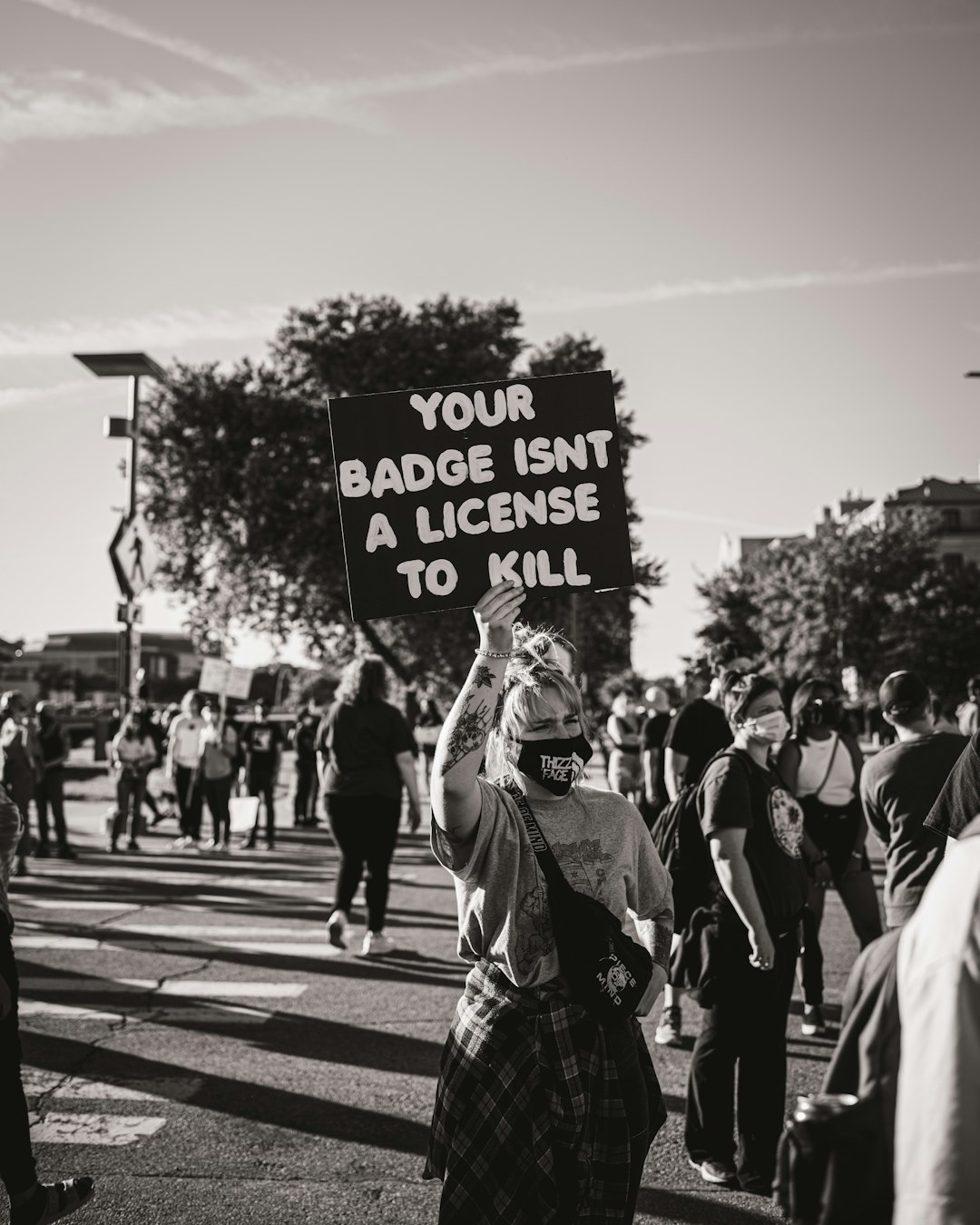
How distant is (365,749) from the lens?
8180 millimetres

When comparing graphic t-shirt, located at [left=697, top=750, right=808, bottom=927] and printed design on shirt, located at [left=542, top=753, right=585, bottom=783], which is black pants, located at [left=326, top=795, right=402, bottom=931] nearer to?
graphic t-shirt, located at [left=697, top=750, right=808, bottom=927]

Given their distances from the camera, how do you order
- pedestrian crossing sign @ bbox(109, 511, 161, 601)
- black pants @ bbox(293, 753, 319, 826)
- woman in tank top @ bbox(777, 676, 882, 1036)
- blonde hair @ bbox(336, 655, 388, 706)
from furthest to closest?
black pants @ bbox(293, 753, 319, 826), pedestrian crossing sign @ bbox(109, 511, 161, 601), blonde hair @ bbox(336, 655, 388, 706), woman in tank top @ bbox(777, 676, 882, 1036)

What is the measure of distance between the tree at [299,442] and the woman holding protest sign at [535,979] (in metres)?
22.9

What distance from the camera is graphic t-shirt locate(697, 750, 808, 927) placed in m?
4.46

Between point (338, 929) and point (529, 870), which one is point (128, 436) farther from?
point (529, 870)

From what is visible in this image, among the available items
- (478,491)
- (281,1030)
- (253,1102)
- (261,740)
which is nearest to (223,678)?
(261,740)

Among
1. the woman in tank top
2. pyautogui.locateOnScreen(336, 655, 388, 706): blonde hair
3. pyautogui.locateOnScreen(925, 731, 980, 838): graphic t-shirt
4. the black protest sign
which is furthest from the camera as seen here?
pyautogui.locateOnScreen(336, 655, 388, 706): blonde hair

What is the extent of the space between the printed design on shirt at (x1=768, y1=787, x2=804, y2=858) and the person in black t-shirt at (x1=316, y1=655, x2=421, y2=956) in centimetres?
385

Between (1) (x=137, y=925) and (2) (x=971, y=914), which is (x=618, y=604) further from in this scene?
(2) (x=971, y=914)

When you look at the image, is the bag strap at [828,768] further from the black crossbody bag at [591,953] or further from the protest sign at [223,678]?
the protest sign at [223,678]

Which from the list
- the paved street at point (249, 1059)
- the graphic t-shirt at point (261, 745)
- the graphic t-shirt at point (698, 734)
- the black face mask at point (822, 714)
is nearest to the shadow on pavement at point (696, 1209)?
the paved street at point (249, 1059)

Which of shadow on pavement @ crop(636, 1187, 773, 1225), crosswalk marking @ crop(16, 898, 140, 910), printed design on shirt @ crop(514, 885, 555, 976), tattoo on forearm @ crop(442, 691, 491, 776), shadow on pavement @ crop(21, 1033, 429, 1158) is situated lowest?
crosswalk marking @ crop(16, 898, 140, 910)

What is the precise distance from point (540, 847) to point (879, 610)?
57084 mm

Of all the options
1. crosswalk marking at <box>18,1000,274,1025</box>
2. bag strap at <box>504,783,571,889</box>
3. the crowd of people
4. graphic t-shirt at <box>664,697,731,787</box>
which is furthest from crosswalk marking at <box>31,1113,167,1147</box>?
graphic t-shirt at <box>664,697,731,787</box>
